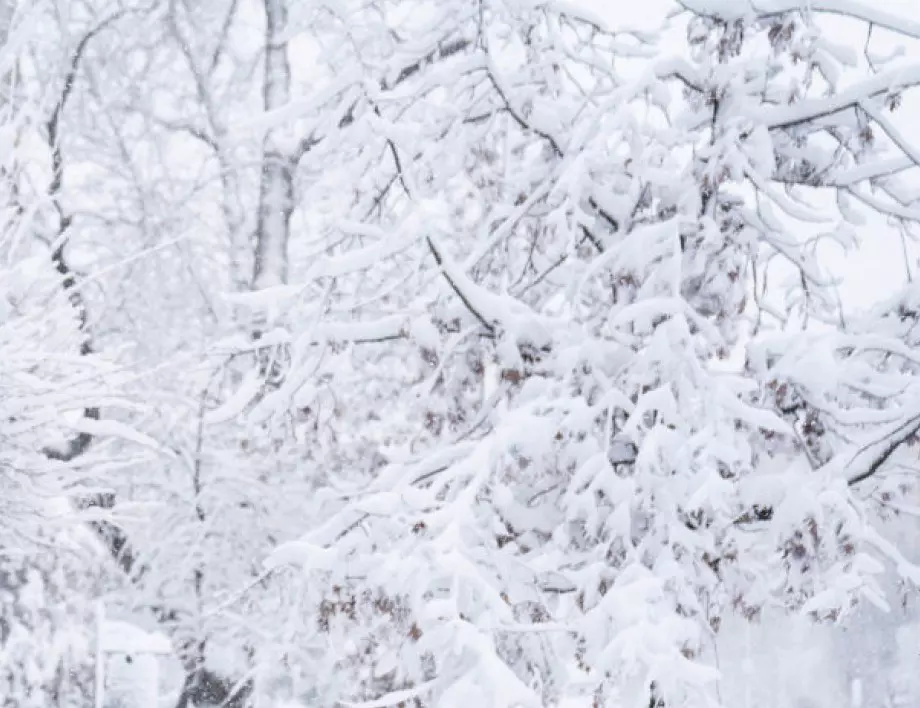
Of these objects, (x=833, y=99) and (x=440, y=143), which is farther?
(x=440, y=143)

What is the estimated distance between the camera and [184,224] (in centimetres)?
1055

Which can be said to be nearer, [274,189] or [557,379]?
[557,379]

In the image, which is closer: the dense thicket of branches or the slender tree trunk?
the dense thicket of branches

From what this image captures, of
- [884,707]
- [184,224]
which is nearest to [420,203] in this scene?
[184,224]

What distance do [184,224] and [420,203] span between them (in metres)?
6.89

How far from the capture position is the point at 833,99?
4754mm

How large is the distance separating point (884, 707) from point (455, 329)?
40.6 m

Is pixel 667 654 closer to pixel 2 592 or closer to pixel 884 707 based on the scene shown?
pixel 2 592

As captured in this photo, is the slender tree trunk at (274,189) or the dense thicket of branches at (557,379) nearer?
the dense thicket of branches at (557,379)

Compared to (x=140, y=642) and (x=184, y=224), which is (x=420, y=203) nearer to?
(x=140, y=642)

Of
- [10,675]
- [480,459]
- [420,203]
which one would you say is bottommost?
[10,675]

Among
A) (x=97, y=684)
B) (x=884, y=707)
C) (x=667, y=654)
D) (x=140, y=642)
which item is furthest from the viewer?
(x=884, y=707)

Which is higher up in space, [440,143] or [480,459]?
[440,143]

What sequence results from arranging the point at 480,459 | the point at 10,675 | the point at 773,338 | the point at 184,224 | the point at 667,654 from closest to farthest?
the point at 667,654 < the point at 480,459 < the point at 773,338 < the point at 10,675 < the point at 184,224
